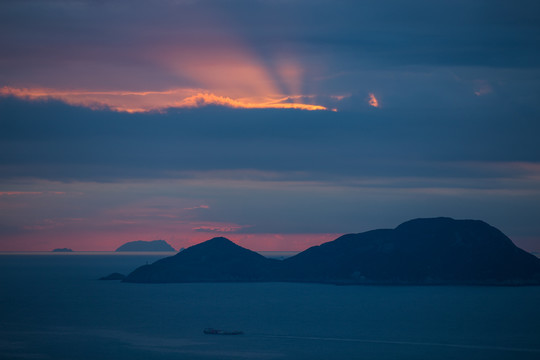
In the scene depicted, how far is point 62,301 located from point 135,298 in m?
21.0

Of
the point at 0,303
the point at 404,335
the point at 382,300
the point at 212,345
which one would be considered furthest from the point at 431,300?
the point at 0,303

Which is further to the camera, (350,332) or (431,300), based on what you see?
(431,300)

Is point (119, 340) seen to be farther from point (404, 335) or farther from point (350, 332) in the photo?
point (404, 335)

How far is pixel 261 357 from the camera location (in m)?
98.4

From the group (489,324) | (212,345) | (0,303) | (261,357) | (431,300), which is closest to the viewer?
(261,357)

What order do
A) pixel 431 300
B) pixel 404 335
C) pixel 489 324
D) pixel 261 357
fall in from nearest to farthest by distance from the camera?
pixel 261 357 → pixel 404 335 → pixel 489 324 → pixel 431 300

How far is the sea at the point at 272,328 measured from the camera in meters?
103

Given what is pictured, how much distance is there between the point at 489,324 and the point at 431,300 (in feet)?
176

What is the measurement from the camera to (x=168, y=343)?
112375mm

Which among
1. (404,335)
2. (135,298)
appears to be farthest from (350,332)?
(135,298)

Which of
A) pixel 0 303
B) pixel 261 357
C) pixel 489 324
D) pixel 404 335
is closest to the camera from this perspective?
pixel 261 357

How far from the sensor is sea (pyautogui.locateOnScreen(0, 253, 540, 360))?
4058 inches

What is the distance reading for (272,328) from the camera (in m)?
129

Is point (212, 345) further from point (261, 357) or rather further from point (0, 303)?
point (0, 303)
